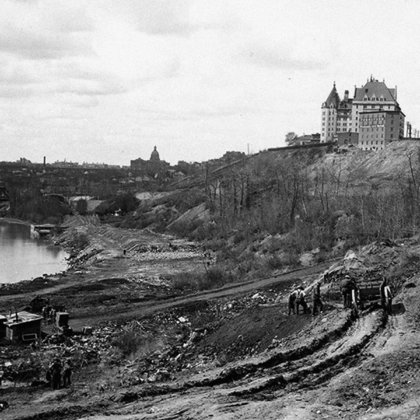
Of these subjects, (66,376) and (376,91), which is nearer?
(66,376)

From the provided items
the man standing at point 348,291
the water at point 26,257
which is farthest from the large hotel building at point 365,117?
the man standing at point 348,291

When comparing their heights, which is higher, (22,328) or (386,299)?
(386,299)

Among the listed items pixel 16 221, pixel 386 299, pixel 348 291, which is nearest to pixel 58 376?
pixel 348 291

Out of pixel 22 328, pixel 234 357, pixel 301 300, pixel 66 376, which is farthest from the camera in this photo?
pixel 22 328

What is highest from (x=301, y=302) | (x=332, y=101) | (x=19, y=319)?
(x=332, y=101)

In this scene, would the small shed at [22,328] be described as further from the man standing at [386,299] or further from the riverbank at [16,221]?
the riverbank at [16,221]

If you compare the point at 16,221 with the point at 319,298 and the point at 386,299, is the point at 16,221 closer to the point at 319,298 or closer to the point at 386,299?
the point at 319,298
